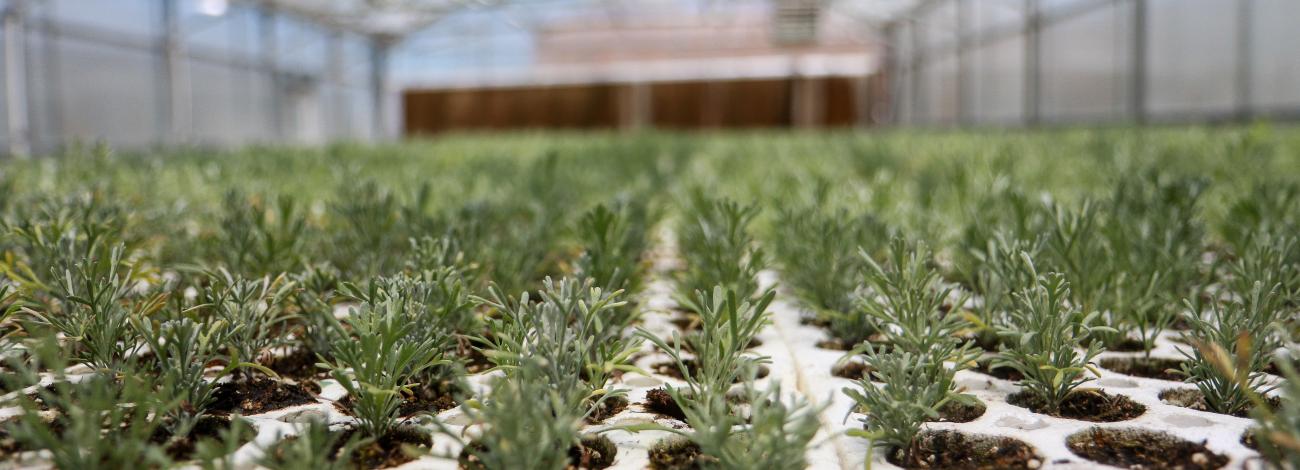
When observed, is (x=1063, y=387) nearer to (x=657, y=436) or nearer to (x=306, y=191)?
(x=657, y=436)

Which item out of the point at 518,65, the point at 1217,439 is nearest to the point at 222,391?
the point at 1217,439

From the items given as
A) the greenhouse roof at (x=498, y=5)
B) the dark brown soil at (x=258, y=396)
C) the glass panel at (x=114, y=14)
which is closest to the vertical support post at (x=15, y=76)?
the glass panel at (x=114, y=14)

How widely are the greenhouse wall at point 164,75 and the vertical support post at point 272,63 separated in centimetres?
3

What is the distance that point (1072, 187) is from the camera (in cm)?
292

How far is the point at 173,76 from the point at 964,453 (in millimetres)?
16435

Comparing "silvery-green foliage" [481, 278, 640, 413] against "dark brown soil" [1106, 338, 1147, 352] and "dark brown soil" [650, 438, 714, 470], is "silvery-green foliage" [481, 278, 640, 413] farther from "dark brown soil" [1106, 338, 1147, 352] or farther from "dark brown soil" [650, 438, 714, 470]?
"dark brown soil" [1106, 338, 1147, 352]

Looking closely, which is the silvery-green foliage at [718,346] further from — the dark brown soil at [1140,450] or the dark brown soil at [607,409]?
the dark brown soil at [1140,450]

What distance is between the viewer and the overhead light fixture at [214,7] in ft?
50.8

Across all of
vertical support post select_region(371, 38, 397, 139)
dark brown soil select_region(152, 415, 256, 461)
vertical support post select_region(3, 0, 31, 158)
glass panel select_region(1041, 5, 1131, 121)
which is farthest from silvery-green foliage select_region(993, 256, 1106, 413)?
vertical support post select_region(371, 38, 397, 139)

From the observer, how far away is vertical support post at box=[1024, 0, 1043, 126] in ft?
45.3

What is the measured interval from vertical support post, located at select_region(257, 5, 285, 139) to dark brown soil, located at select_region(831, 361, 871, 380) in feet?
63.3

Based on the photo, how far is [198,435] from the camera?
96 cm

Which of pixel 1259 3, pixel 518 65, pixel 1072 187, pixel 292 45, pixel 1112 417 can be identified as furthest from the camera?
pixel 518 65

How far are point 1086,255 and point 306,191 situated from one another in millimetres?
2607
